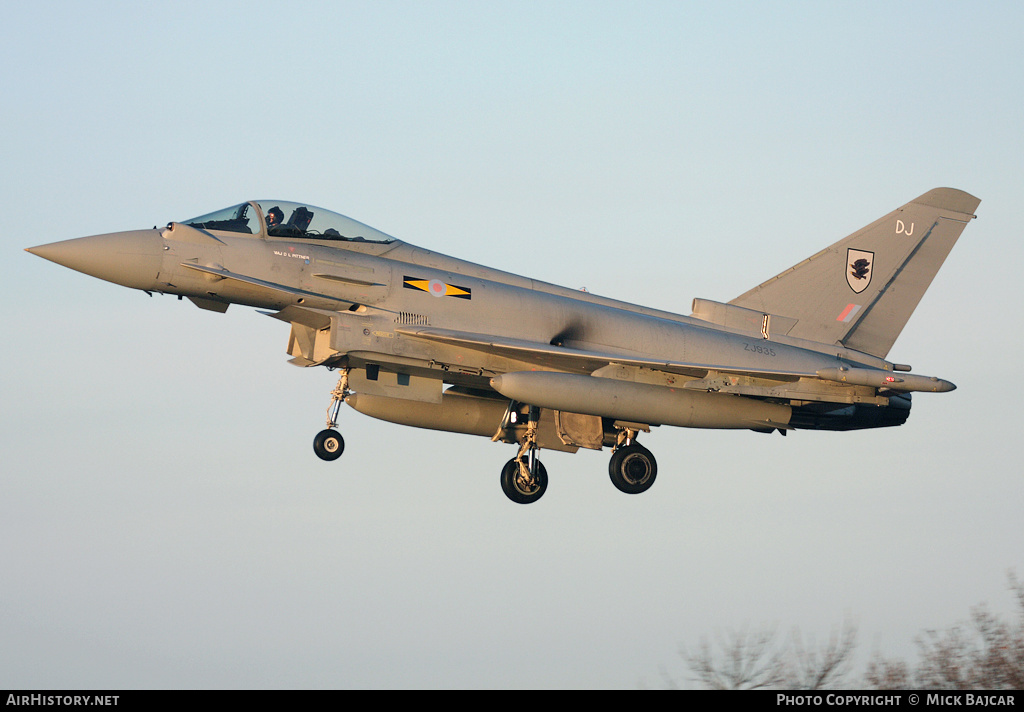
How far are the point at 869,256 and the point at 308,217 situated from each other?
9.34m

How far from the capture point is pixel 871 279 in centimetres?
1948

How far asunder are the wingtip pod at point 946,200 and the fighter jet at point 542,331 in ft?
0.08

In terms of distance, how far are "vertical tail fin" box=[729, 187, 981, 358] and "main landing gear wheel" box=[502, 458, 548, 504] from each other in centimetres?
430

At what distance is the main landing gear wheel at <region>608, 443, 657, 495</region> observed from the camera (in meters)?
18.6

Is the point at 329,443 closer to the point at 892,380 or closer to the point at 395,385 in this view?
the point at 395,385

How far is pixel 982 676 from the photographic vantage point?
10.4 metres

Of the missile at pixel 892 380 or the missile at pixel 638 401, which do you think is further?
the missile at pixel 892 380

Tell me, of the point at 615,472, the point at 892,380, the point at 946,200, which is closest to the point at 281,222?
the point at 615,472

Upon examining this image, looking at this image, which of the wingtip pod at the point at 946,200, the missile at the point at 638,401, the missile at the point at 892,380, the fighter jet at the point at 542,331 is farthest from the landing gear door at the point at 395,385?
the wingtip pod at the point at 946,200

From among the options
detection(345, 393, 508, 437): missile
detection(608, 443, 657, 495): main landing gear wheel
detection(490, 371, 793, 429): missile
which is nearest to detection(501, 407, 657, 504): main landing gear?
detection(608, 443, 657, 495): main landing gear wheel

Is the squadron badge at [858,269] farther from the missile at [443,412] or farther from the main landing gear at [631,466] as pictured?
the missile at [443,412]

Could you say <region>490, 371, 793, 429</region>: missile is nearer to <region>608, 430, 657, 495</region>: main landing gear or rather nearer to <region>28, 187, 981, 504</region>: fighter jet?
<region>28, 187, 981, 504</region>: fighter jet

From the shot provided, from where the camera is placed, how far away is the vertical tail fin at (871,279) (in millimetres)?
19234

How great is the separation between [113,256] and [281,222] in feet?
7.45
